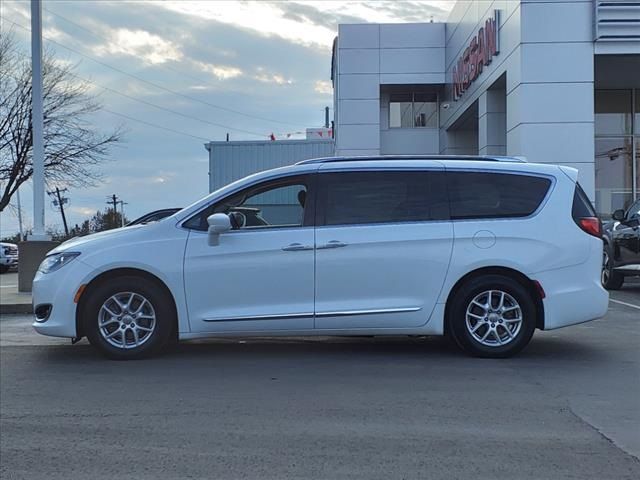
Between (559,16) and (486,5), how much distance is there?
3.66m

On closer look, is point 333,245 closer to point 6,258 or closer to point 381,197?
point 381,197

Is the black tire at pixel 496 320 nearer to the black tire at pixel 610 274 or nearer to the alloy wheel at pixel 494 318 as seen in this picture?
the alloy wheel at pixel 494 318

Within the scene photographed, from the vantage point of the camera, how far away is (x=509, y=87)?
1723cm

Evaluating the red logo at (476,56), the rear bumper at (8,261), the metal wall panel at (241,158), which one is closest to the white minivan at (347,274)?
the red logo at (476,56)

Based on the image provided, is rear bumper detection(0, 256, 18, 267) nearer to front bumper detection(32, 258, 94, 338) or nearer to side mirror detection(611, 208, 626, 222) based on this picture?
front bumper detection(32, 258, 94, 338)

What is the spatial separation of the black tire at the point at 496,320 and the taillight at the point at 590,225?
824 millimetres

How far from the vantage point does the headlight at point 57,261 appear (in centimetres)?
646

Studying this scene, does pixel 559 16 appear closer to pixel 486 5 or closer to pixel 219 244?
pixel 486 5

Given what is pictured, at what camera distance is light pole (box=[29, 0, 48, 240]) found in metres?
13.1

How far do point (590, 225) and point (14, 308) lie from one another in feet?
27.5

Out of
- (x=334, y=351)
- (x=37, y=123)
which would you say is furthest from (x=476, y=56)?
(x=334, y=351)

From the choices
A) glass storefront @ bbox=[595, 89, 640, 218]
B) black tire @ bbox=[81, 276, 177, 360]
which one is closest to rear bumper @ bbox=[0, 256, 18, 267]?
glass storefront @ bbox=[595, 89, 640, 218]

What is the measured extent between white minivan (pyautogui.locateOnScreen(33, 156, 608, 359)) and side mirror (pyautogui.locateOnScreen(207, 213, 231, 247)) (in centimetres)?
2

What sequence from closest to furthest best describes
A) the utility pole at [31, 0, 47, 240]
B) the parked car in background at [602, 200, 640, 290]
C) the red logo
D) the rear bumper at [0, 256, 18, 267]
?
the parked car in background at [602, 200, 640, 290], the utility pole at [31, 0, 47, 240], the red logo, the rear bumper at [0, 256, 18, 267]
